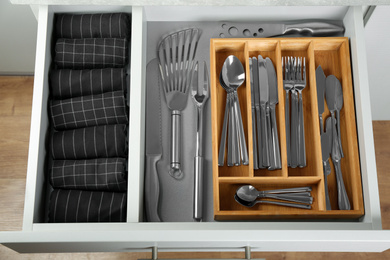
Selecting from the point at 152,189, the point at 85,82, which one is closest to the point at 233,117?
the point at 152,189

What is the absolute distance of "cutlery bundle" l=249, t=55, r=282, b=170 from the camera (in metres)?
1.03

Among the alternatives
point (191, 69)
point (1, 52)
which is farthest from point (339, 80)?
point (1, 52)

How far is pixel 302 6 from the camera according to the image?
1090mm

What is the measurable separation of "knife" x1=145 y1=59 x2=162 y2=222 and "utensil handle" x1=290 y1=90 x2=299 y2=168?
1.01 feet

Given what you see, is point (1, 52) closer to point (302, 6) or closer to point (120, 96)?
point (120, 96)

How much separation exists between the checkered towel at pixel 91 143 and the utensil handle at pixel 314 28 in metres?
0.48

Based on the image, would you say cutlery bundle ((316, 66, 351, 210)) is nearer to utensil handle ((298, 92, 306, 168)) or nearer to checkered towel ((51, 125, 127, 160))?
utensil handle ((298, 92, 306, 168))

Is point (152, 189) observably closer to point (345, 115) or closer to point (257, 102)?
point (257, 102)

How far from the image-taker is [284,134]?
1.00 meters

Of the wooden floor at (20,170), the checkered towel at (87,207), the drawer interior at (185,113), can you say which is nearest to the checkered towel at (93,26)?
the drawer interior at (185,113)

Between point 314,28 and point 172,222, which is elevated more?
point 314,28

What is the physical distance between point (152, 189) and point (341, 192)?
0.42m

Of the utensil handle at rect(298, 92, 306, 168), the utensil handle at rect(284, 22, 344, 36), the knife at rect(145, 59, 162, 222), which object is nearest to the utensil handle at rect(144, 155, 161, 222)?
the knife at rect(145, 59, 162, 222)

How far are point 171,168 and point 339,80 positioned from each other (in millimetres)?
456
